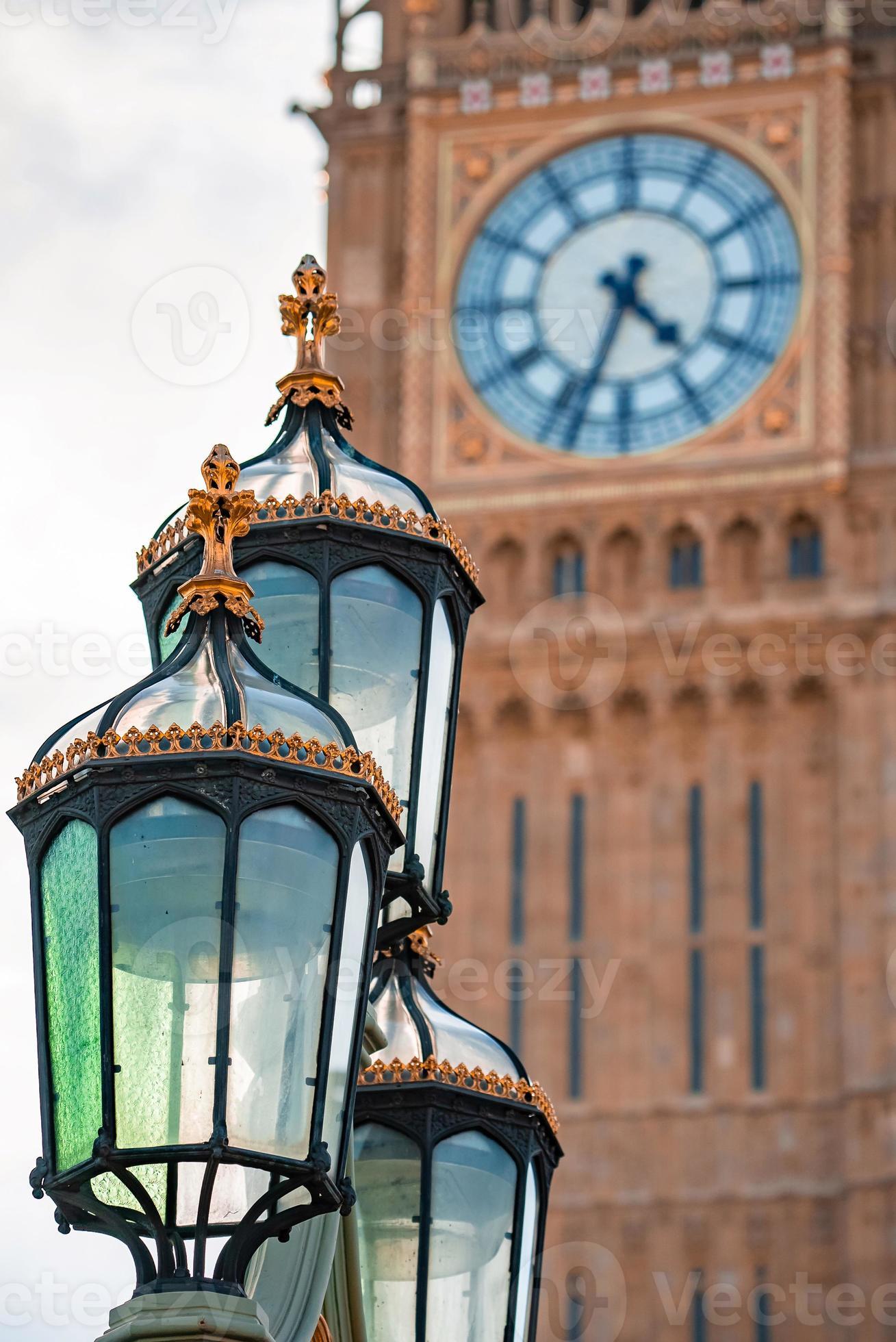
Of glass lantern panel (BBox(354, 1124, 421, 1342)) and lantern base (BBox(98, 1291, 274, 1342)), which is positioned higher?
glass lantern panel (BBox(354, 1124, 421, 1342))

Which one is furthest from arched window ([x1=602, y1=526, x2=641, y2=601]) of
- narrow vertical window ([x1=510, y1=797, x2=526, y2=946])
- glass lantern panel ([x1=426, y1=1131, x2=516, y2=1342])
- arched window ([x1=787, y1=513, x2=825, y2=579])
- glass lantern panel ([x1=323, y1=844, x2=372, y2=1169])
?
glass lantern panel ([x1=323, y1=844, x2=372, y2=1169])

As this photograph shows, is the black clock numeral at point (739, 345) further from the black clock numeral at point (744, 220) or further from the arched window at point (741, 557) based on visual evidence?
the arched window at point (741, 557)

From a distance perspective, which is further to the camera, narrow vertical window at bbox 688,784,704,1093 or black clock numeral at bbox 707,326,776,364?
black clock numeral at bbox 707,326,776,364

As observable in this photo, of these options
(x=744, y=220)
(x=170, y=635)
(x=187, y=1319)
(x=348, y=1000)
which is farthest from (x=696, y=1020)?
(x=187, y=1319)

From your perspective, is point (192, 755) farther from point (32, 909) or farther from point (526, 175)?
point (526, 175)

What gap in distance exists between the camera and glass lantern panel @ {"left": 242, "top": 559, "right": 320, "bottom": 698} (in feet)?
17.9

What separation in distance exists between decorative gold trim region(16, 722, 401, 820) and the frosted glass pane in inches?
43.2

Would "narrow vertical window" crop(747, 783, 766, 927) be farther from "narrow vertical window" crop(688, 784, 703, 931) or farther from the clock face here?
the clock face

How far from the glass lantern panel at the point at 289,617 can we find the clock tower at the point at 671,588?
20.7m

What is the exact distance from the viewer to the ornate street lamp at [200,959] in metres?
4.12

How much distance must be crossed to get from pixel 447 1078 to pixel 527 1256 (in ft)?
1.23

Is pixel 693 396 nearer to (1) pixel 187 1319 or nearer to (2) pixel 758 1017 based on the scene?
(2) pixel 758 1017

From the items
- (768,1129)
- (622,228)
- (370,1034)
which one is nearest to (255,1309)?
(370,1034)

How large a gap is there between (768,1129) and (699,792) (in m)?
2.90
